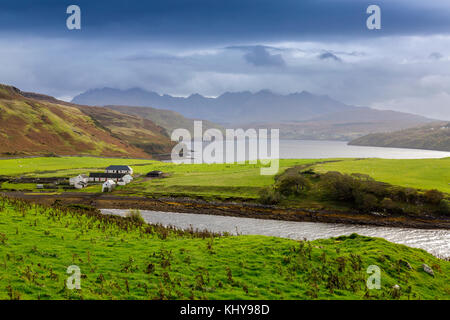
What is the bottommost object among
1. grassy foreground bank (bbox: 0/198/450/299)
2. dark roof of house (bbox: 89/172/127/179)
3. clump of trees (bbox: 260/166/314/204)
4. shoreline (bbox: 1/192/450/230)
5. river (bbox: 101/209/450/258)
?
river (bbox: 101/209/450/258)

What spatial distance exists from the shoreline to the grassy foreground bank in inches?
1583

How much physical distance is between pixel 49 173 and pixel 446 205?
416 feet

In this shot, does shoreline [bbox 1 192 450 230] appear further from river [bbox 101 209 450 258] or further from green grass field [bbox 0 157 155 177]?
green grass field [bbox 0 157 155 177]

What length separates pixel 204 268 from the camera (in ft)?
70.6

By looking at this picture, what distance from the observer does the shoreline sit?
66.8 metres

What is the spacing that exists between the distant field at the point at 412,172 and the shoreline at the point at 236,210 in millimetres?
17915

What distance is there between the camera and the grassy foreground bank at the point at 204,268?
687 inches

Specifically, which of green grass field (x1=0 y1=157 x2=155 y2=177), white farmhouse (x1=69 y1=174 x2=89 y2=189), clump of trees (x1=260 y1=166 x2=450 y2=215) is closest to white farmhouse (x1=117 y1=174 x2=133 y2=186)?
white farmhouse (x1=69 y1=174 x2=89 y2=189)

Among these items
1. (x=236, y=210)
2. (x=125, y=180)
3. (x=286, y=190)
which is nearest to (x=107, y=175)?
(x=125, y=180)

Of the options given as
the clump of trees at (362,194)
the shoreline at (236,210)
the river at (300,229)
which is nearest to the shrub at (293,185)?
the clump of trees at (362,194)

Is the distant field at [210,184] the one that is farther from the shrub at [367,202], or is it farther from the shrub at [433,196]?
the shrub at [433,196]

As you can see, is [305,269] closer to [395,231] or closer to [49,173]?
[395,231]
